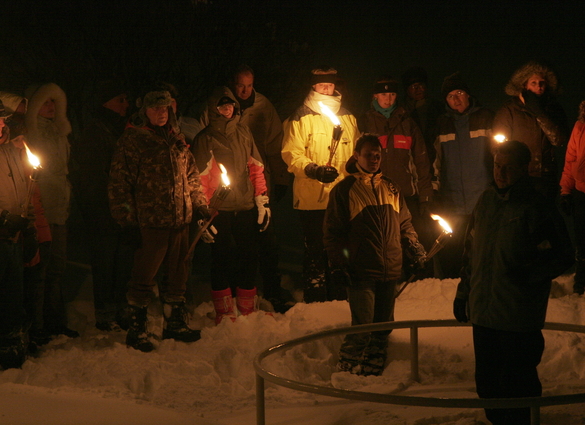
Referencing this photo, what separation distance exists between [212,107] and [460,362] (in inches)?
146

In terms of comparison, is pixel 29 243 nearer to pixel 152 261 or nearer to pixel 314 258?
pixel 152 261

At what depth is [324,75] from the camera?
8.69 metres

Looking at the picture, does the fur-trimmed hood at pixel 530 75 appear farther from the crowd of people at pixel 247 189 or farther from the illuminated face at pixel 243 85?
the illuminated face at pixel 243 85

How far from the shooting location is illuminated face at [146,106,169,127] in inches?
295

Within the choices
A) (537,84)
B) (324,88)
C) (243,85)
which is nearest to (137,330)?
(243,85)

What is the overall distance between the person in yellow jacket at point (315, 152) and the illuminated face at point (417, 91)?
1.16 metres

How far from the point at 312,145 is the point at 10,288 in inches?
142

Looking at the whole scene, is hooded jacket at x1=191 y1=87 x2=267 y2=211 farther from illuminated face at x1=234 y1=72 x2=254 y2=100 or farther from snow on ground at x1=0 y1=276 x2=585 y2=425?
snow on ground at x1=0 y1=276 x2=585 y2=425

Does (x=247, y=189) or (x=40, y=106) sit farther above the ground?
(x=40, y=106)

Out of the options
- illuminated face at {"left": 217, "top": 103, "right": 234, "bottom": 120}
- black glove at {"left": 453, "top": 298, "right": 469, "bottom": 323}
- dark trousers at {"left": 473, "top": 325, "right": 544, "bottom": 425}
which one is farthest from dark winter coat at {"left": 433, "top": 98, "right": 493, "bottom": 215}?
dark trousers at {"left": 473, "top": 325, "right": 544, "bottom": 425}

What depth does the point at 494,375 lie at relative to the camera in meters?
5.15

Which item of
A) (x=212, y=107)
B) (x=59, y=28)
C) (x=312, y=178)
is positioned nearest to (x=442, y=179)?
(x=312, y=178)

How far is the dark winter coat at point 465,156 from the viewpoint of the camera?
8625 mm

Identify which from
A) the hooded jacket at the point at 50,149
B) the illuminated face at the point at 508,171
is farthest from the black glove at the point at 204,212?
the illuminated face at the point at 508,171
